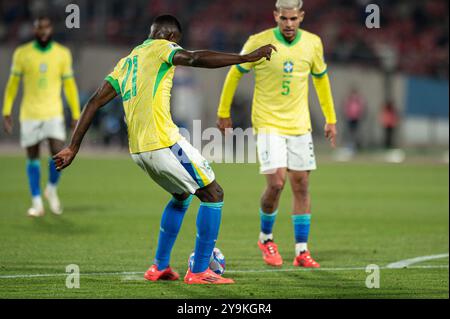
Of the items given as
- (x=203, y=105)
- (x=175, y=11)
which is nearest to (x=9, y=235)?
(x=203, y=105)

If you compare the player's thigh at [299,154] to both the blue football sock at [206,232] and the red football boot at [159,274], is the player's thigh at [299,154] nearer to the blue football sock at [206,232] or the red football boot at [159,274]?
the blue football sock at [206,232]

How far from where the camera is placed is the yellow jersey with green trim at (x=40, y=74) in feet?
42.2

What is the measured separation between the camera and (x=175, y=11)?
1251 inches

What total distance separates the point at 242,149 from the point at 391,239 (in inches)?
613

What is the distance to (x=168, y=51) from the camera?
7.38 m

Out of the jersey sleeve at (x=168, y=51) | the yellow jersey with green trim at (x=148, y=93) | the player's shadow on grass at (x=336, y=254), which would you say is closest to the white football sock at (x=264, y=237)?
the player's shadow on grass at (x=336, y=254)

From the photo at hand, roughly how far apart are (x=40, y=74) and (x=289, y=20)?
16.1 ft

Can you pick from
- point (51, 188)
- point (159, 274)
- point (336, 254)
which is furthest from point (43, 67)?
point (159, 274)

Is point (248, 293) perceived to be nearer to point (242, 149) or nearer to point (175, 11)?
point (242, 149)

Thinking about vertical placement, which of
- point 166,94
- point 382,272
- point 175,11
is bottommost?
point 382,272

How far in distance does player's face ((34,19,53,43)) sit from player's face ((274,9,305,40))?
4.39 meters

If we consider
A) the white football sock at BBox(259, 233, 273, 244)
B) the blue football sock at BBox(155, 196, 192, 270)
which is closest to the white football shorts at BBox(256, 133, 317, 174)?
the white football sock at BBox(259, 233, 273, 244)

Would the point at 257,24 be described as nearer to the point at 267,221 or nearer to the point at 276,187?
the point at 267,221

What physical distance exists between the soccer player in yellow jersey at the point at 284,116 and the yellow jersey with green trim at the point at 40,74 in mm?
4118
